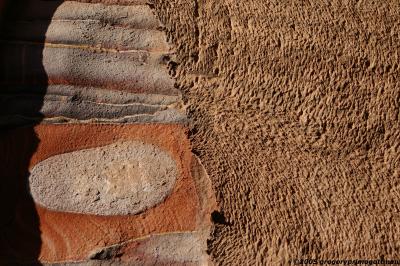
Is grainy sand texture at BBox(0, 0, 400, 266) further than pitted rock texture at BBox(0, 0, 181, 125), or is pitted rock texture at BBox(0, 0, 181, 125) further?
pitted rock texture at BBox(0, 0, 181, 125)

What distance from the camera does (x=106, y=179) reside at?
2.24 metres

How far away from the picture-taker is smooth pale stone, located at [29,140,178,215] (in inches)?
87.4

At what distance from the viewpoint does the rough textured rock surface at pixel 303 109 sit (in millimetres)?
2291

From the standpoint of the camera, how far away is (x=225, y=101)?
2387 mm

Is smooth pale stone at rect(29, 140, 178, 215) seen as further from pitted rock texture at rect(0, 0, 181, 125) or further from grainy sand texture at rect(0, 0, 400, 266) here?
pitted rock texture at rect(0, 0, 181, 125)

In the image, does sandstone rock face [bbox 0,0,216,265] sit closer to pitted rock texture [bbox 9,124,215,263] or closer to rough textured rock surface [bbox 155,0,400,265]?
pitted rock texture [bbox 9,124,215,263]

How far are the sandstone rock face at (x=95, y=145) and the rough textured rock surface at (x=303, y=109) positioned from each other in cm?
12

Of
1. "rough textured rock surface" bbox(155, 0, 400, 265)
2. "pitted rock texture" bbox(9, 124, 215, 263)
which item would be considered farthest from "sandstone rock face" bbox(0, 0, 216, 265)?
"rough textured rock surface" bbox(155, 0, 400, 265)

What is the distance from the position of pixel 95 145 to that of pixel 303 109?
2.88 feet

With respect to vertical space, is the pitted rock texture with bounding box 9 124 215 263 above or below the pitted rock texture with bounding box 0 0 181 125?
below

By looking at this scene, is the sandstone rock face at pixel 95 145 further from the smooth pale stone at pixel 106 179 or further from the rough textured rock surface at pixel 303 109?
the rough textured rock surface at pixel 303 109

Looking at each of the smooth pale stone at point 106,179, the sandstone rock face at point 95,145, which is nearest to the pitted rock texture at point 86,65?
the sandstone rock face at point 95,145

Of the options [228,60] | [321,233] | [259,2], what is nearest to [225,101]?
[228,60]

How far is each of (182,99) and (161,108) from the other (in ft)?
0.31
